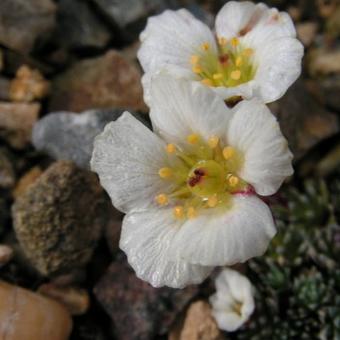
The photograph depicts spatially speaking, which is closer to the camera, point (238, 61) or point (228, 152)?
point (228, 152)

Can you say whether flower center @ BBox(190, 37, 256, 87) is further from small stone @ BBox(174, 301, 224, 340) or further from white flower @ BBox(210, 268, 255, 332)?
small stone @ BBox(174, 301, 224, 340)

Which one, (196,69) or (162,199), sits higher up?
(196,69)

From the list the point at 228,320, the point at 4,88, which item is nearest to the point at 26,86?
the point at 4,88

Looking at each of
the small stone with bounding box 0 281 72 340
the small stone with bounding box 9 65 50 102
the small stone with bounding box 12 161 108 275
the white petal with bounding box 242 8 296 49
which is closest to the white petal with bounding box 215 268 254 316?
the small stone with bounding box 12 161 108 275

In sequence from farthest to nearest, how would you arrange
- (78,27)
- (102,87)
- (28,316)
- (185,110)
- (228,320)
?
1. (78,27)
2. (102,87)
3. (228,320)
4. (28,316)
5. (185,110)

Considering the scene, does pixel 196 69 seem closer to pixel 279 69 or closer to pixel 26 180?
pixel 279 69
